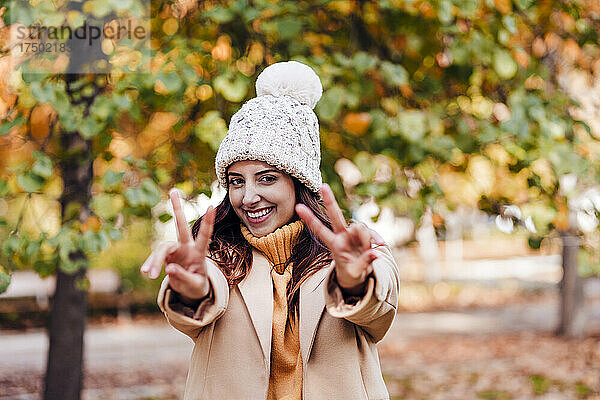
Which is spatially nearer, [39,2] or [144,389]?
[39,2]

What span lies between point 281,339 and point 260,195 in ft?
1.47

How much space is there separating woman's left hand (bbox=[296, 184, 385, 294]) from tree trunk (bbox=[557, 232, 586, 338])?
7.53m

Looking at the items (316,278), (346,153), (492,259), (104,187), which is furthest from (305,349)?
(492,259)

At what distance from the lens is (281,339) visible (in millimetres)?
1935

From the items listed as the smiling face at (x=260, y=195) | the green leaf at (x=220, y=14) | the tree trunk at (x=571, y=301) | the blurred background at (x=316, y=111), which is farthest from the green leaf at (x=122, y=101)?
the tree trunk at (x=571, y=301)

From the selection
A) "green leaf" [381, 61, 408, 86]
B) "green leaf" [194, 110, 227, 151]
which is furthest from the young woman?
"green leaf" [381, 61, 408, 86]

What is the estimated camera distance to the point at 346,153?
446 cm

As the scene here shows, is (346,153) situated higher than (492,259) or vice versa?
(346,153)

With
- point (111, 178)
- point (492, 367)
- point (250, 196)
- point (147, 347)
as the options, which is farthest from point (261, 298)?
point (147, 347)

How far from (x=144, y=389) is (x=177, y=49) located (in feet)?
12.9

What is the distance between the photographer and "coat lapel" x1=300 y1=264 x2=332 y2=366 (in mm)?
1883

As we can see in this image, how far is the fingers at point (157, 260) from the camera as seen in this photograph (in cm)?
149

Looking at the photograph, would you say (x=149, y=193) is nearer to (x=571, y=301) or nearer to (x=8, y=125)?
(x=8, y=125)

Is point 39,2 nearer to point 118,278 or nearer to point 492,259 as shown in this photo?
point 118,278
